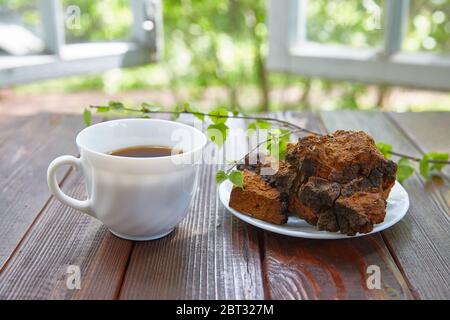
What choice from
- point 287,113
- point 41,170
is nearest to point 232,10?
point 287,113

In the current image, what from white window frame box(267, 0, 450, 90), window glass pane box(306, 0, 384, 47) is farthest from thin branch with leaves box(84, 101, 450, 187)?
window glass pane box(306, 0, 384, 47)

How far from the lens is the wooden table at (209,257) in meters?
0.64

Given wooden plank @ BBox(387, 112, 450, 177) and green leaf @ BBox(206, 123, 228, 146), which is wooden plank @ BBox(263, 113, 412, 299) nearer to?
green leaf @ BBox(206, 123, 228, 146)

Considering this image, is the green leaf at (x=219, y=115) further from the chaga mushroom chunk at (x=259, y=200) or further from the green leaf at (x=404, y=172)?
the green leaf at (x=404, y=172)

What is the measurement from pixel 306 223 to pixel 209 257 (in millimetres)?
137

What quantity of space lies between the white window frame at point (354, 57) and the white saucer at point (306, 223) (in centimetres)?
112

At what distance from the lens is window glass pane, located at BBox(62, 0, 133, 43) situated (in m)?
2.04

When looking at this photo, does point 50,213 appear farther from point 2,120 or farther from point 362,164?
point 2,120

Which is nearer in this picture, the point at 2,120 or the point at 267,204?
the point at 267,204

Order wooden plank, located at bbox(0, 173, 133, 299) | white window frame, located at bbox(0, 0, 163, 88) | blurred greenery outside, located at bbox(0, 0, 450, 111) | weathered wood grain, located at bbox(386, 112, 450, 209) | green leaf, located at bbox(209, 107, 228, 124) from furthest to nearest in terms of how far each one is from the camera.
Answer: blurred greenery outside, located at bbox(0, 0, 450, 111), white window frame, located at bbox(0, 0, 163, 88), weathered wood grain, located at bbox(386, 112, 450, 209), green leaf, located at bbox(209, 107, 228, 124), wooden plank, located at bbox(0, 173, 133, 299)

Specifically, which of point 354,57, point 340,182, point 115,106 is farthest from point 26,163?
point 354,57

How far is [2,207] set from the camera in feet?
2.77

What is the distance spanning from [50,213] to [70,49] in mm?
1246

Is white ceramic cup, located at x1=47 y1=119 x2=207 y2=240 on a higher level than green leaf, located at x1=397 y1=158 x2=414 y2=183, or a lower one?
higher
